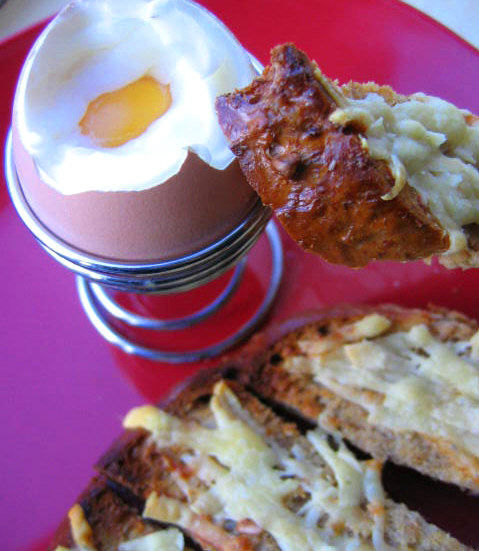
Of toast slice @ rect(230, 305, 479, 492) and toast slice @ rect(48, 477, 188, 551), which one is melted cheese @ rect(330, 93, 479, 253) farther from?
toast slice @ rect(48, 477, 188, 551)

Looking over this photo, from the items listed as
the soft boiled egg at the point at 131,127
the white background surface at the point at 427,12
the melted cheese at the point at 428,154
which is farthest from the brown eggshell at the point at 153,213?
the white background surface at the point at 427,12

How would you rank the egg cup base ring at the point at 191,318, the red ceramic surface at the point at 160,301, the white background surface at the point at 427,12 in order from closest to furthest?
1. the red ceramic surface at the point at 160,301
2. the egg cup base ring at the point at 191,318
3. the white background surface at the point at 427,12

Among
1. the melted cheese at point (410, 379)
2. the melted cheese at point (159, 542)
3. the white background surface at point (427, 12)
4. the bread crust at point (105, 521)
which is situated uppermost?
the white background surface at point (427, 12)

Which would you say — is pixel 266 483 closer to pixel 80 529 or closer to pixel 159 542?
pixel 159 542

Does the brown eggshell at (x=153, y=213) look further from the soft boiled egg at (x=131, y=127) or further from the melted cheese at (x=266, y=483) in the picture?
the melted cheese at (x=266, y=483)

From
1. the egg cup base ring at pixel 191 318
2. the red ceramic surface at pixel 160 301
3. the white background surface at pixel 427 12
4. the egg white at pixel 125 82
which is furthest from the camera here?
the white background surface at pixel 427 12

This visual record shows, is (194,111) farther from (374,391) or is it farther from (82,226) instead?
(374,391)

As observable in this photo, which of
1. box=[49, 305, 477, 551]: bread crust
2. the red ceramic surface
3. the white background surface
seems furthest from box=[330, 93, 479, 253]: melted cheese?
the white background surface
